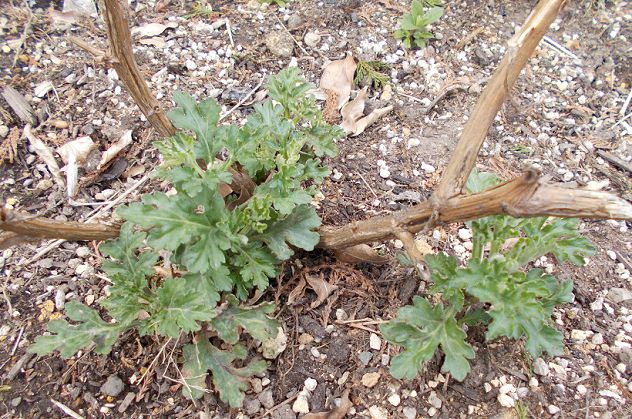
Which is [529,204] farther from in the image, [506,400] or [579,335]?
[579,335]

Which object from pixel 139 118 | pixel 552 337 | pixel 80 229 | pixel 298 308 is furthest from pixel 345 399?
pixel 139 118

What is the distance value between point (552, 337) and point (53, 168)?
2.71 m

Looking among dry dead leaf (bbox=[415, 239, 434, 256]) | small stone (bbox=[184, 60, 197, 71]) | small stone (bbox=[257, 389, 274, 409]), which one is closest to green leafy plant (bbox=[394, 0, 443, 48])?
small stone (bbox=[184, 60, 197, 71])

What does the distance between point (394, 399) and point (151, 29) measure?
2794 mm

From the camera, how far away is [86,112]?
345 cm

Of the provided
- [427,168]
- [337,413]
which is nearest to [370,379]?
[337,413]

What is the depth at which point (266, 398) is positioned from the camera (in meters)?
2.60

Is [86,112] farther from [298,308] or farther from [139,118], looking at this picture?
[298,308]

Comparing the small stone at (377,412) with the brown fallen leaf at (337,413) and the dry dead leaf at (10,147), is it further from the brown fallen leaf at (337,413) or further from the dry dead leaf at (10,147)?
the dry dead leaf at (10,147)

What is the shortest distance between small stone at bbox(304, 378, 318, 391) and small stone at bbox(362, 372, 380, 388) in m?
0.22

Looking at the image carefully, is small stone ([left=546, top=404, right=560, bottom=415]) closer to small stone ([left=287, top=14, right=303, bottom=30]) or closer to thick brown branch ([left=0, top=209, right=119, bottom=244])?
thick brown branch ([left=0, top=209, right=119, bottom=244])

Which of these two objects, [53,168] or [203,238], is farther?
[53,168]

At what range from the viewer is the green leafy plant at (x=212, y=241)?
88.9 inches

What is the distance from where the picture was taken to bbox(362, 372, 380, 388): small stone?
262cm
